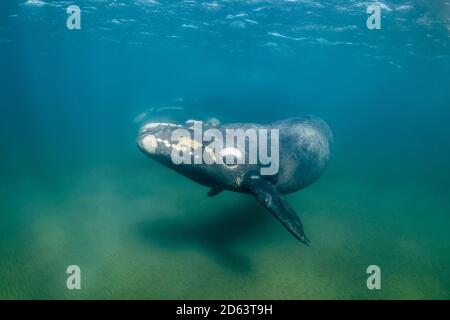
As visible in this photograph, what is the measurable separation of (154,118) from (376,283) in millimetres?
16922

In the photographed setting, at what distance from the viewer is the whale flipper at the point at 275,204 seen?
6.05 metres

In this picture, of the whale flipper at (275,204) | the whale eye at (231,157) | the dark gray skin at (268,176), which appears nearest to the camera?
the whale flipper at (275,204)

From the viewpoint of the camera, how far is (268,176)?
7738 millimetres

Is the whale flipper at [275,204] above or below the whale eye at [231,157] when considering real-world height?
below

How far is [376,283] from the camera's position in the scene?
7.36m

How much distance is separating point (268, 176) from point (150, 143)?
3.12 metres

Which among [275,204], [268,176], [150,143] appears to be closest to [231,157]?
[268,176]

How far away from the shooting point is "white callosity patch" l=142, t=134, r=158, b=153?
6.57m

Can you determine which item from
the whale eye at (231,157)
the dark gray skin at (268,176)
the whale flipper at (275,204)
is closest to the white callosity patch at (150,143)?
the dark gray skin at (268,176)

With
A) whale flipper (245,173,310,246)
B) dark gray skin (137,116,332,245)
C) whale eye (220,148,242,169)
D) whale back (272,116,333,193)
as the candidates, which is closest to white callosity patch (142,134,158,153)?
dark gray skin (137,116,332,245)

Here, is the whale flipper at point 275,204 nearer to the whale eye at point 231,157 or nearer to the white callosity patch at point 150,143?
the whale eye at point 231,157

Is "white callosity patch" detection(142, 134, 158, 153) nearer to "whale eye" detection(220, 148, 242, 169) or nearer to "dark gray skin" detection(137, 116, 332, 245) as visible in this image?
"dark gray skin" detection(137, 116, 332, 245)

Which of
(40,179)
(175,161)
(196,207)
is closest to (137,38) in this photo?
(40,179)

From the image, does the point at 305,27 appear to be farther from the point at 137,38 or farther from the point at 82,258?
the point at 82,258
